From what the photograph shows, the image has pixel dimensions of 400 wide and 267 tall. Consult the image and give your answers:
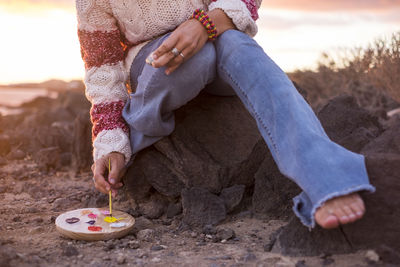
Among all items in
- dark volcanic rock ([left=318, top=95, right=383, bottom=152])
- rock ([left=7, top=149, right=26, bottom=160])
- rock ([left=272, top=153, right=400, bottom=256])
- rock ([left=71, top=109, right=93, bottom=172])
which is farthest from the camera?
rock ([left=7, top=149, right=26, bottom=160])

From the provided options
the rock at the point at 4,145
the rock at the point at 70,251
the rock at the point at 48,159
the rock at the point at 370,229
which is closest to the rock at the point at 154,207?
the rock at the point at 70,251

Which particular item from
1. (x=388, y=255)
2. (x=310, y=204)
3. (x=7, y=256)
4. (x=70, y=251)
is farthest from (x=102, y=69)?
(x=388, y=255)

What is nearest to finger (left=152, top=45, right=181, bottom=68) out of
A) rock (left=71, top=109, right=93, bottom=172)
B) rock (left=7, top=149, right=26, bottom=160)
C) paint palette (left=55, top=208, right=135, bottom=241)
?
paint palette (left=55, top=208, right=135, bottom=241)

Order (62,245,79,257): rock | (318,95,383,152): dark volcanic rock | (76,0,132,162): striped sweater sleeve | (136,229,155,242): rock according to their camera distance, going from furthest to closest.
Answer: (318,95,383,152): dark volcanic rock < (76,0,132,162): striped sweater sleeve < (136,229,155,242): rock < (62,245,79,257): rock

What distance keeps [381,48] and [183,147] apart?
396 cm

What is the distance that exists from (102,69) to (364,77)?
4.71 metres

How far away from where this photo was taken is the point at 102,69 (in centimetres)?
284

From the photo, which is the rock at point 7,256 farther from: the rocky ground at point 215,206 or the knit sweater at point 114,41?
the knit sweater at point 114,41

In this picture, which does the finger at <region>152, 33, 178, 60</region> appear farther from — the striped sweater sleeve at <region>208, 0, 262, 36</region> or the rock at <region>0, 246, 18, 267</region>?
the rock at <region>0, 246, 18, 267</region>

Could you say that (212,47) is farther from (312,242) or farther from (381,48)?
(381,48)

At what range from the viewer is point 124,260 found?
213 centimetres

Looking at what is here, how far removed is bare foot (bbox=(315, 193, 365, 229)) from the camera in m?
1.75

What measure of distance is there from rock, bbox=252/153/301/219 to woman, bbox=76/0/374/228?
24.1 inches

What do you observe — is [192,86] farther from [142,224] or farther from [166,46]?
[142,224]
